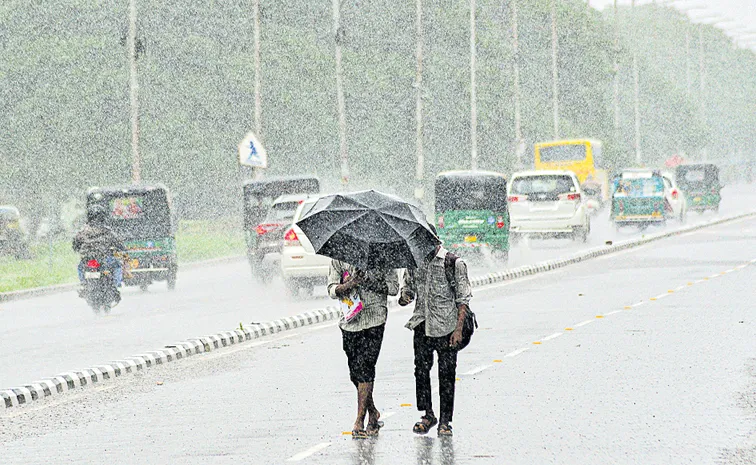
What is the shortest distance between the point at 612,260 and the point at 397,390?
21958 mm

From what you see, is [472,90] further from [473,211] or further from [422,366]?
[422,366]

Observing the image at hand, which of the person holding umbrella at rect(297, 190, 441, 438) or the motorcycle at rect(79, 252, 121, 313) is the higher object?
the person holding umbrella at rect(297, 190, 441, 438)

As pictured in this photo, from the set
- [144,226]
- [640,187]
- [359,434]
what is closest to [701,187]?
[640,187]

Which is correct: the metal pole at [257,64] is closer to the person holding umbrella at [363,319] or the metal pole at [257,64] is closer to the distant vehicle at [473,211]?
the distant vehicle at [473,211]

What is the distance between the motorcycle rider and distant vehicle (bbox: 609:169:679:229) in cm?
2642

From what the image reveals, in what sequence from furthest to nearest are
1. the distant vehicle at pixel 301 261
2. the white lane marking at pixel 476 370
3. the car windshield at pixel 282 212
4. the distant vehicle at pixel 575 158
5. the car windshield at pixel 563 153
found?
the car windshield at pixel 563 153 < the distant vehicle at pixel 575 158 < the car windshield at pixel 282 212 < the distant vehicle at pixel 301 261 < the white lane marking at pixel 476 370

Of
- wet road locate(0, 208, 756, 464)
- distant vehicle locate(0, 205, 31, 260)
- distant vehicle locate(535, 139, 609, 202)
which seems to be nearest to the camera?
wet road locate(0, 208, 756, 464)

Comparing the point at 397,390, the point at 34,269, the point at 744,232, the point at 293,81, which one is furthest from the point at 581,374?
the point at 293,81

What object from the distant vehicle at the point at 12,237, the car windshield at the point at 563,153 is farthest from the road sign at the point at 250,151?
the car windshield at the point at 563,153

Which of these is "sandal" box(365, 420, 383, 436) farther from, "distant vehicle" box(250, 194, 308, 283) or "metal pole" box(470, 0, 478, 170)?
"metal pole" box(470, 0, 478, 170)

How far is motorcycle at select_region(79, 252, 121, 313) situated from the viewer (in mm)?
23359

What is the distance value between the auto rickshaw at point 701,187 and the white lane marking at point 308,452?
168 feet

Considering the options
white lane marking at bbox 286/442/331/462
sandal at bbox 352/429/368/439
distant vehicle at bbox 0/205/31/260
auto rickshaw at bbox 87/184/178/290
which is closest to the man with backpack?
sandal at bbox 352/429/368/439

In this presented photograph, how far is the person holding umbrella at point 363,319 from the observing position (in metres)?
10.3
